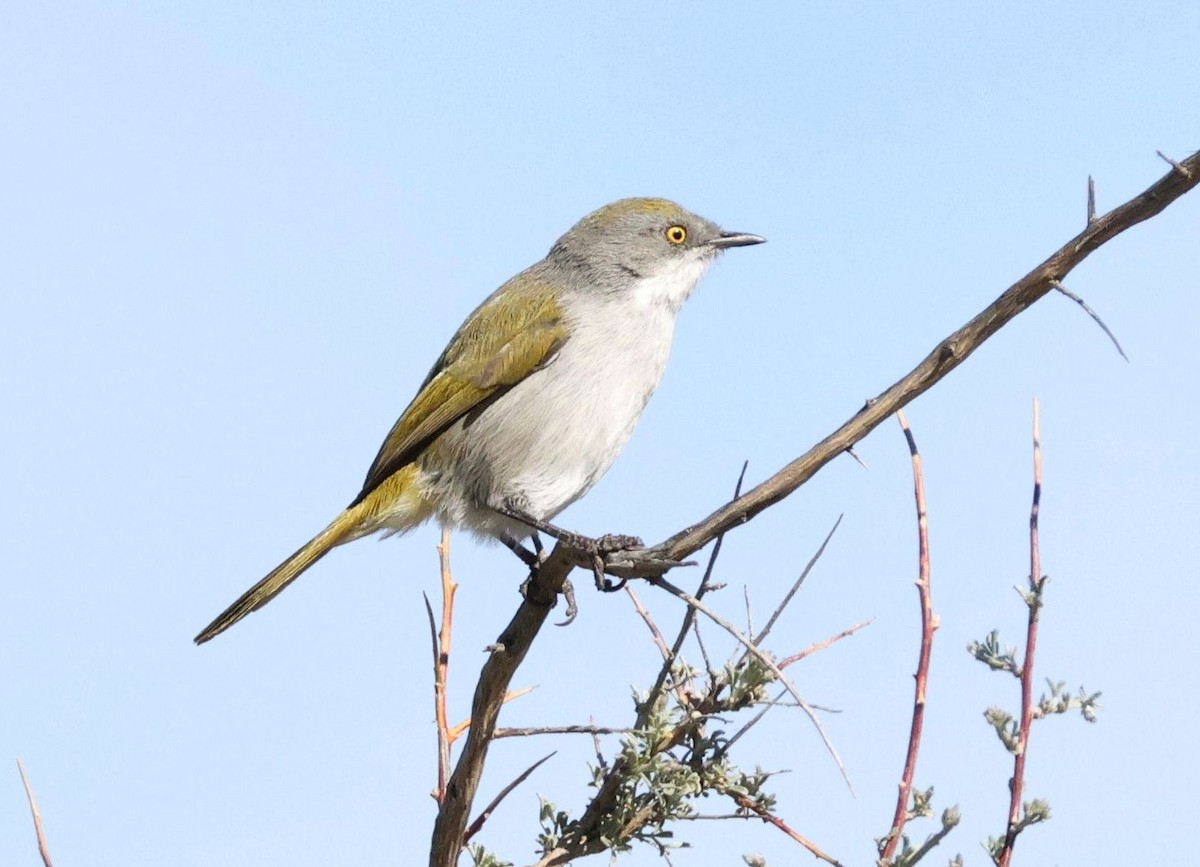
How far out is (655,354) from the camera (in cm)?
627

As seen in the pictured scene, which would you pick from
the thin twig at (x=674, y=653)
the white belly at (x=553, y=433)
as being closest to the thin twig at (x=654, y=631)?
the thin twig at (x=674, y=653)

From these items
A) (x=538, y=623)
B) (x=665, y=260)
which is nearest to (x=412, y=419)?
(x=665, y=260)

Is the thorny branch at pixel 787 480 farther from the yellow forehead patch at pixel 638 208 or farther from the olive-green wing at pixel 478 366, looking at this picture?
the yellow forehead patch at pixel 638 208

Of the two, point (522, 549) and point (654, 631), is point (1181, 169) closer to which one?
point (654, 631)

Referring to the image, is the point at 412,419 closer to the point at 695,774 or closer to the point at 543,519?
the point at 543,519

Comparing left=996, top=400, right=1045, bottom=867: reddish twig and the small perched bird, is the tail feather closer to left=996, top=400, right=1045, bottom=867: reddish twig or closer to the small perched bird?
the small perched bird

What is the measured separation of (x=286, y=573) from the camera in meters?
6.14

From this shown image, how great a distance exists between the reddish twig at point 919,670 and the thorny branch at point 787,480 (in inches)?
7.9

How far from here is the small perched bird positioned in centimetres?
600

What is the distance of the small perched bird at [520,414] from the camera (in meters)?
6.00

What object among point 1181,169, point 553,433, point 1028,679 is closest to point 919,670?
point 1028,679

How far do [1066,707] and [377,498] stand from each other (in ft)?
12.4

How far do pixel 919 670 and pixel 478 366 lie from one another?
141 inches

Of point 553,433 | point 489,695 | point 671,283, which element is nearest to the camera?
point 489,695
